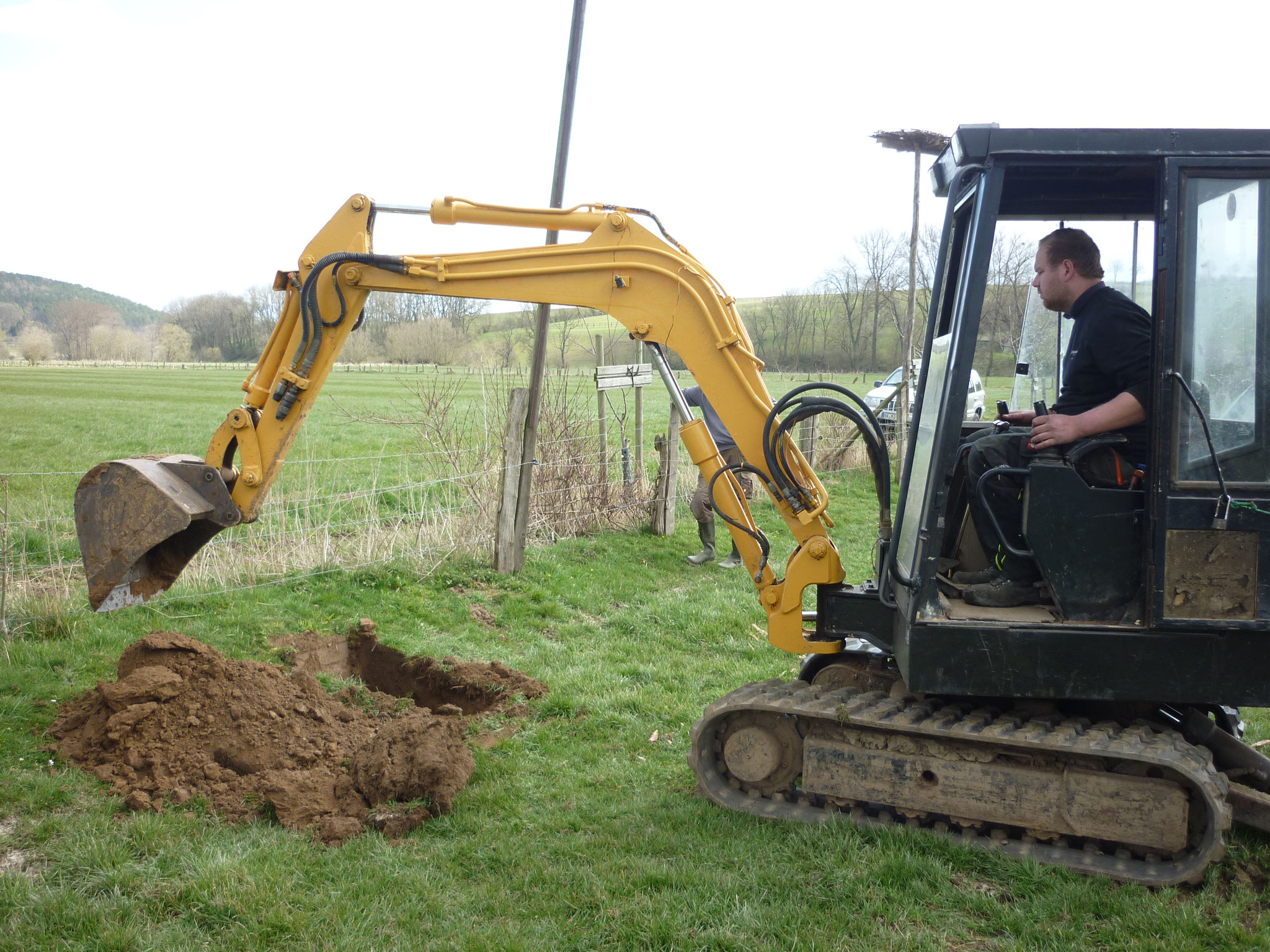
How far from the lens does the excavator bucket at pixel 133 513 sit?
402 cm

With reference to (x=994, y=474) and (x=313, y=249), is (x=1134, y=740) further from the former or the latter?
(x=313, y=249)

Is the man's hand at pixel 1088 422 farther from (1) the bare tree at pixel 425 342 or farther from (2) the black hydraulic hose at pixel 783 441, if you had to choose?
(1) the bare tree at pixel 425 342

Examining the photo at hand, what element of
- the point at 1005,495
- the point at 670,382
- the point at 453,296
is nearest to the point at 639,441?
the point at 670,382

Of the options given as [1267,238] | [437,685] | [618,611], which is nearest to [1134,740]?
[1267,238]

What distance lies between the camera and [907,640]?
349 centimetres

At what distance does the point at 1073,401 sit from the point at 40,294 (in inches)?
839

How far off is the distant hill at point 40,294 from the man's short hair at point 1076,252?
1712 cm

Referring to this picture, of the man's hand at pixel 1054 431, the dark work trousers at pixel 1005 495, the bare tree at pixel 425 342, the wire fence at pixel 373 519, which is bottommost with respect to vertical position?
the wire fence at pixel 373 519

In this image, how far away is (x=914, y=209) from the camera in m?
14.9

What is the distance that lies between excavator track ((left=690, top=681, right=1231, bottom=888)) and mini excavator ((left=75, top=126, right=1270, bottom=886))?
1 cm

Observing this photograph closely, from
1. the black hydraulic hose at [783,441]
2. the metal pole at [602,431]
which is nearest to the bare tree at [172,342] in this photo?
the metal pole at [602,431]

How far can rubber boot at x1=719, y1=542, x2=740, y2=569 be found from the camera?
29.8 ft

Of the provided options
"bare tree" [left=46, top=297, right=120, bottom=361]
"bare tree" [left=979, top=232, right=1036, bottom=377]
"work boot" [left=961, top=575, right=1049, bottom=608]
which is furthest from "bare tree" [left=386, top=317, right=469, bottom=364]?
"bare tree" [left=46, top=297, right=120, bottom=361]

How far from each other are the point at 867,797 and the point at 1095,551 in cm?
143
